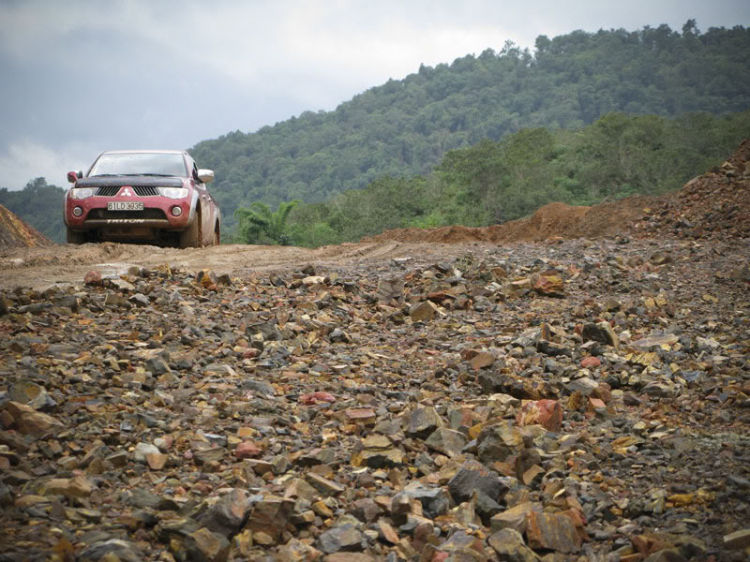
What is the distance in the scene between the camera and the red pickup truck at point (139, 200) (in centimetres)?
1005

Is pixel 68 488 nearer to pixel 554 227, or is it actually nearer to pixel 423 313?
pixel 423 313

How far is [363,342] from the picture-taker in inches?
220

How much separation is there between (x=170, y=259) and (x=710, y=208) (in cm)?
1078

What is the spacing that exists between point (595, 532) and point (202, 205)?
992cm

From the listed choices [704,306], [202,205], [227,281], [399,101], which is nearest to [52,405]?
[227,281]

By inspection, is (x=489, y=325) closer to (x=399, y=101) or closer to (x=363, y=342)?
(x=363, y=342)

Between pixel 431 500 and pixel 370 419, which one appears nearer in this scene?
pixel 431 500

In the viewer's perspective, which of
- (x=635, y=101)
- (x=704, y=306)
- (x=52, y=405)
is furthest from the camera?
(x=635, y=101)

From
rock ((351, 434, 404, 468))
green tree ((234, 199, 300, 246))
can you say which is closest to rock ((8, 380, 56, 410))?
rock ((351, 434, 404, 468))

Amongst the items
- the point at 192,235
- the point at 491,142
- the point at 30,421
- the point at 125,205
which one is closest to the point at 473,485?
the point at 30,421

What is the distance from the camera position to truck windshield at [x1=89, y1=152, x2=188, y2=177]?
34.8ft

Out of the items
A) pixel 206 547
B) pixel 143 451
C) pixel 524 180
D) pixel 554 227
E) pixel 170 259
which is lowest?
pixel 206 547

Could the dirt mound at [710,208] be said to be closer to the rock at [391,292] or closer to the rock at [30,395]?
the rock at [391,292]

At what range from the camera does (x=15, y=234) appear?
17359mm
